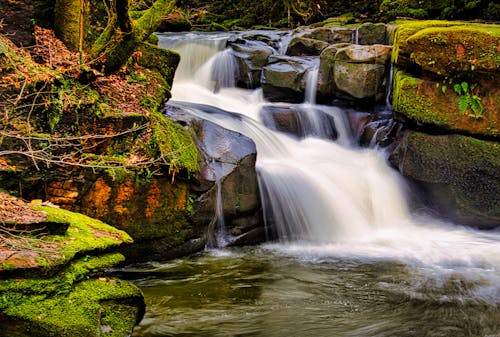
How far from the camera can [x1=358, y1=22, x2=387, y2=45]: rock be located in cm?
1066

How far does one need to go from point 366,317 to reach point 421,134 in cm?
436

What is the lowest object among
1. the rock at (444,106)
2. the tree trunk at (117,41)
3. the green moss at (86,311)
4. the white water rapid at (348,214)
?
the white water rapid at (348,214)

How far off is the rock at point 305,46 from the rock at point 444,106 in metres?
3.73

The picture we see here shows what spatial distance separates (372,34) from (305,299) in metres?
8.03

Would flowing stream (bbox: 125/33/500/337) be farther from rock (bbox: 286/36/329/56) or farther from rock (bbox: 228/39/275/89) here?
rock (bbox: 286/36/329/56)

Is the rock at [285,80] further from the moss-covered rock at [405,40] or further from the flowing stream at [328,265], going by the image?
the moss-covered rock at [405,40]

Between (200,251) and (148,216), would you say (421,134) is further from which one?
(148,216)

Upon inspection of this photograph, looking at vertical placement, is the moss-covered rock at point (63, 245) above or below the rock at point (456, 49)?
below

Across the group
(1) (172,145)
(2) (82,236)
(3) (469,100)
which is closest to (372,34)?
(3) (469,100)

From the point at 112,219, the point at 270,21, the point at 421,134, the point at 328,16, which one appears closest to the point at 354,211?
the point at 421,134

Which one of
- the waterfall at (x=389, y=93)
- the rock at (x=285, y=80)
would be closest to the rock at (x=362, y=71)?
the waterfall at (x=389, y=93)

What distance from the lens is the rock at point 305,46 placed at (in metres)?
11.0

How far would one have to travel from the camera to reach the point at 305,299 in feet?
14.6

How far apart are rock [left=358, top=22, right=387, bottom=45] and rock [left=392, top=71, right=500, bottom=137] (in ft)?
11.0
